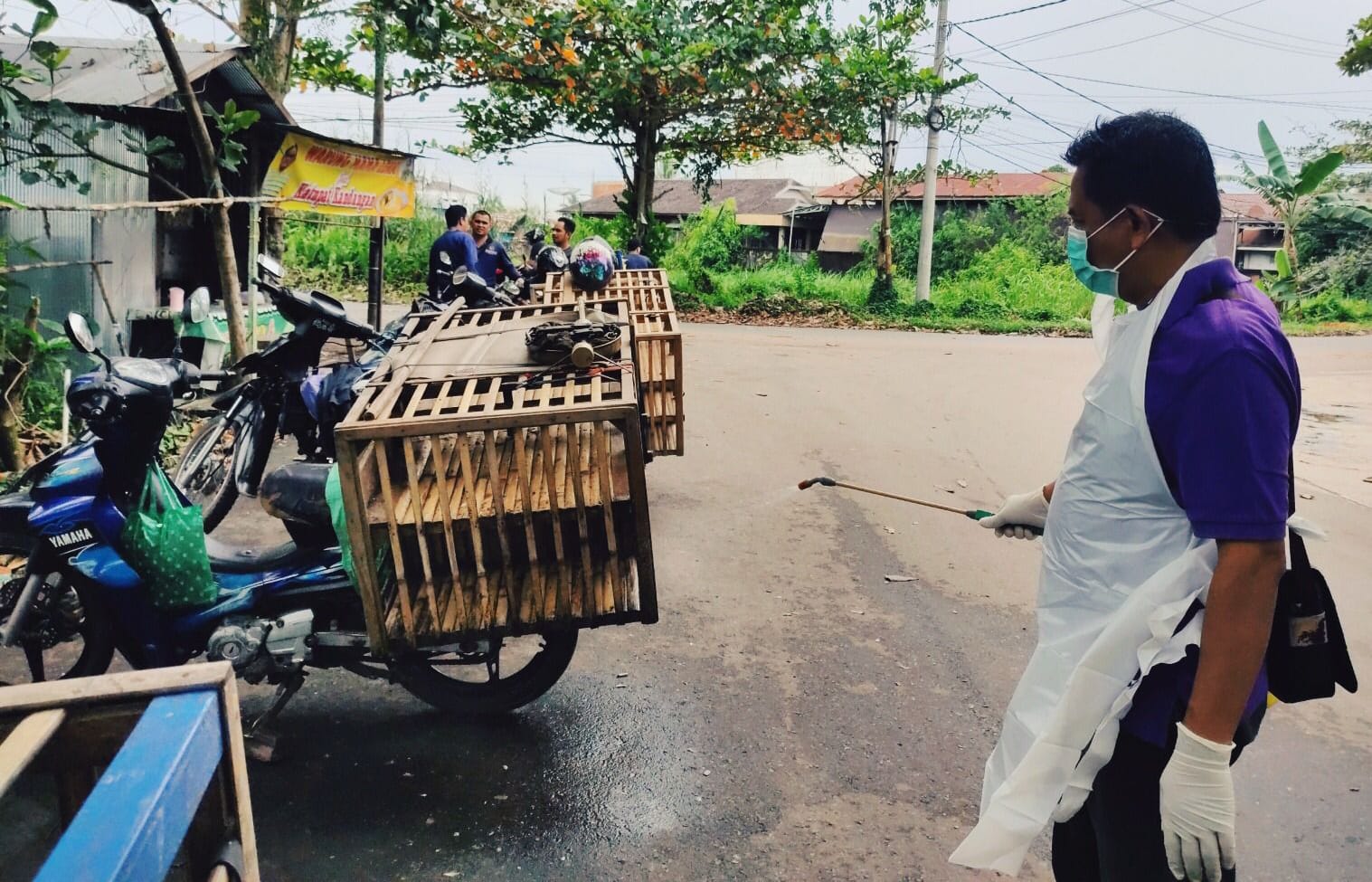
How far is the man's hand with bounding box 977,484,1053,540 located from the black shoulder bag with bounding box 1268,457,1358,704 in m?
0.77

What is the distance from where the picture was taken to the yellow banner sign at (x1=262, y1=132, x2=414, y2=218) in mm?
9219

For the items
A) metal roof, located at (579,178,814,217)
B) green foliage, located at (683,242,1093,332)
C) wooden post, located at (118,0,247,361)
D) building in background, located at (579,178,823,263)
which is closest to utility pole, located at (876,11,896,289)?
green foliage, located at (683,242,1093,332)

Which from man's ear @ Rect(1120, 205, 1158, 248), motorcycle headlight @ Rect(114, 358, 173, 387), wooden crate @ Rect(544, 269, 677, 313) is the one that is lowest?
motorcycle headlight @ Rect(114, 358, 173, 387)

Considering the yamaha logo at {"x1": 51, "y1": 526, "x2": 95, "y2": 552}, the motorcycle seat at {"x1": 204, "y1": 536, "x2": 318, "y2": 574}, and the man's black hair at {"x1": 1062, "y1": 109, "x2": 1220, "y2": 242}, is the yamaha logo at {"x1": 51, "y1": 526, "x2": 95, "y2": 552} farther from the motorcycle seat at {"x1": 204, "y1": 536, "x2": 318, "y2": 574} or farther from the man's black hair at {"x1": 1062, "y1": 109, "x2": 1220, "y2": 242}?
the man's black hair at {"x1": 1062, "y1": 109, "x2": 1220, "y2": 242}

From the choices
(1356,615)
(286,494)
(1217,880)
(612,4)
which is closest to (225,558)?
(286,494)

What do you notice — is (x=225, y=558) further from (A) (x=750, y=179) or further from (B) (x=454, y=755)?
(A) (x=750, y=179)

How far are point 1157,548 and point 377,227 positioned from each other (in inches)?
429

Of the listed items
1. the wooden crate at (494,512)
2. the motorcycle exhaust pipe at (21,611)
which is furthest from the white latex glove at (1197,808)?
the motorcycle exhaust pipe at (21,611)

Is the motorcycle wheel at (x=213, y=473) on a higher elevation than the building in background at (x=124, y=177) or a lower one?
lower

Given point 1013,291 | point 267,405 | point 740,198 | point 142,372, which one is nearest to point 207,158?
point 267,405

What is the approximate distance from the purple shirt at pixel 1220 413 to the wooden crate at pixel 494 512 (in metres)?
1.41

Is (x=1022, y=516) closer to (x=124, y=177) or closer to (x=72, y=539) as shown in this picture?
(x=72, y=539)

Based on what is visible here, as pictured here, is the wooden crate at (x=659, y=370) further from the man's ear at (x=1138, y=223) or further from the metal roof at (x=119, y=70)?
the metal roof at (x=119, y=70)

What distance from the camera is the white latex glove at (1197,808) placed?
1599 mm
